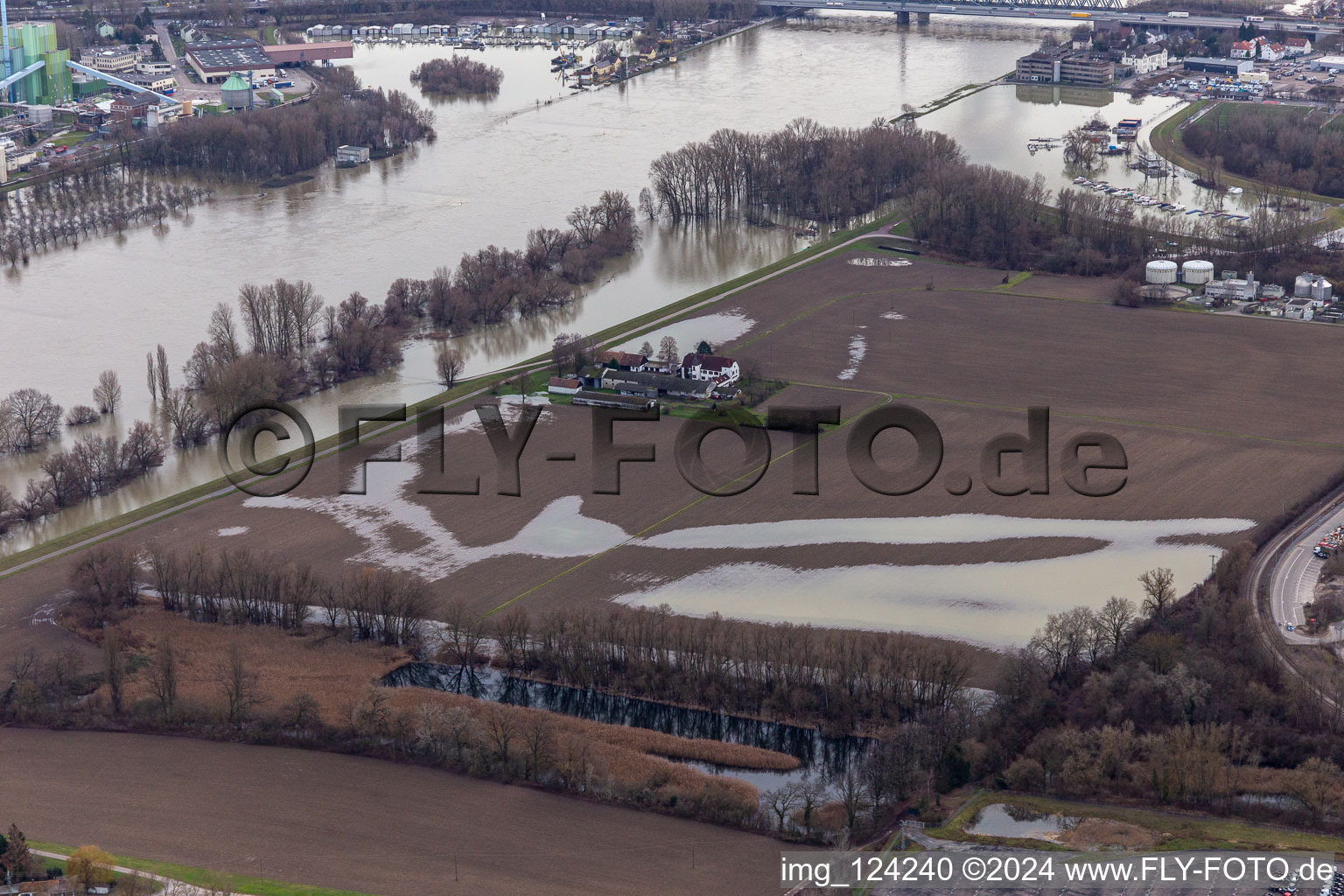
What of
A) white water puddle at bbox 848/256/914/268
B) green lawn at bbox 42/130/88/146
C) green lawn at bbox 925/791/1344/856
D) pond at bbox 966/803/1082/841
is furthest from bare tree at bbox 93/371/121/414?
green lawn at bbox 42/130/88/146

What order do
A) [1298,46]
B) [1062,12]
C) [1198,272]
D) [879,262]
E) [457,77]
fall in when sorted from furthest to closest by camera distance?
[1062,12], [1298,46], [457,77], [879,262], [1198,272]

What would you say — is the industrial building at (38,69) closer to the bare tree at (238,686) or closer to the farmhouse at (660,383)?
the farmhouse at (660,383)

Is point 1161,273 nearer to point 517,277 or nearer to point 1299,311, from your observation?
point 1299,311

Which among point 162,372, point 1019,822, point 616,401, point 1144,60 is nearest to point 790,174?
point 616,401

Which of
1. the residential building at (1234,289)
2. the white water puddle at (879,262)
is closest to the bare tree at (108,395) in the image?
the white water puddle at (879,262)

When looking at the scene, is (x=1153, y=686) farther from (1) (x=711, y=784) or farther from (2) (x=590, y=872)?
(2) (x=590, y=872)

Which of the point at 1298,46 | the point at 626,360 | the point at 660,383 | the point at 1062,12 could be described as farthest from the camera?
the point at 1062,12
